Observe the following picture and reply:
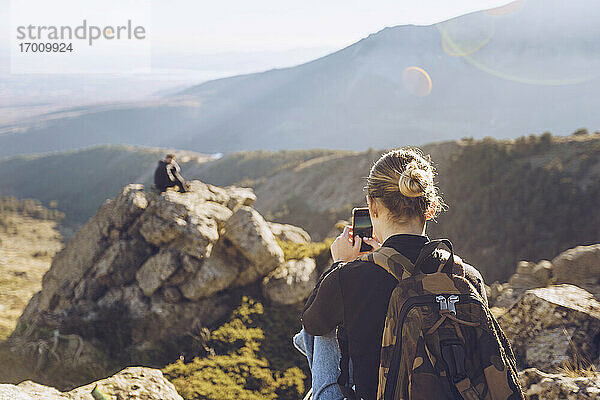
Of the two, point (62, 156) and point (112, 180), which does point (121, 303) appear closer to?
point (112, 180)

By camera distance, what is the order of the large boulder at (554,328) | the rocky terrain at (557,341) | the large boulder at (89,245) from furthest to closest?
the large boulder at (89,245)
the large boulder at (554,328)
the rocky terrain at (557,341)

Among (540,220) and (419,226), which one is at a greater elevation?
(419,226)

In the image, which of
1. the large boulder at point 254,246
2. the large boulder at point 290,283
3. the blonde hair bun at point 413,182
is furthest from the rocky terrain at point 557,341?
the large boulder at point 254,246

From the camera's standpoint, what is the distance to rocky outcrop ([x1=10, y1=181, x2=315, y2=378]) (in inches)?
336

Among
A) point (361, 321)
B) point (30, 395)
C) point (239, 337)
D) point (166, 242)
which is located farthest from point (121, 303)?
point (361, 321)

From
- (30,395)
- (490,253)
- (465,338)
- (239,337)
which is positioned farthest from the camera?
(490,253)

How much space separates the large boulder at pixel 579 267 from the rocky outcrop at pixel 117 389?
343 inches

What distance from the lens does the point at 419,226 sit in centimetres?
233

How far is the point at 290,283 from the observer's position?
963 cm

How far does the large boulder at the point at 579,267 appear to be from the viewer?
28.5 ft

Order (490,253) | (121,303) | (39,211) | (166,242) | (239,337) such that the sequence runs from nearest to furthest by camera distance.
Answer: (239,337)
(121,303)
(166,242)
(490,253)
(39,211)

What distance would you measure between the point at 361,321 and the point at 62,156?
167 metres

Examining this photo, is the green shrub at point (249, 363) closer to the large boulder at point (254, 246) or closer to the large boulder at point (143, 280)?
the large boulder at point (143, 280)

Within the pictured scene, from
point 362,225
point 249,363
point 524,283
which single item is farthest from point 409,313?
point 524,283
